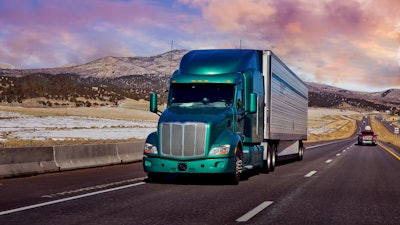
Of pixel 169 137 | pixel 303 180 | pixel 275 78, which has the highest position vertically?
pixel 275 78

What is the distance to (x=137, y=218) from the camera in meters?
7.72

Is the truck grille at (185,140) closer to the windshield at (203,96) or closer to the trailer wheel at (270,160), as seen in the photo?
the windshield at (203,96)

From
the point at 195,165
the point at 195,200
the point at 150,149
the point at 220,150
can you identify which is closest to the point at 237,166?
the point at 220,150

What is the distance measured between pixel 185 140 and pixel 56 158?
220 inches

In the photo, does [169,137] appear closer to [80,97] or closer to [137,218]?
[137,218]

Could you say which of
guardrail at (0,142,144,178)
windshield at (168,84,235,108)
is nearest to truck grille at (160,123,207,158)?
windshield at (168,84,235,108)

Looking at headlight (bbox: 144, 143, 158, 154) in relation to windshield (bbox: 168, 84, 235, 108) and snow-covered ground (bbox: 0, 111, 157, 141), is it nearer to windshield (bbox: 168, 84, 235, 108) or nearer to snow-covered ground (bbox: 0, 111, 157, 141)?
windshield (bbox: 168, 84, 235, 108)

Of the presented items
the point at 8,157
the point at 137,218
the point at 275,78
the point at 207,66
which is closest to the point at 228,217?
the point at 137,218

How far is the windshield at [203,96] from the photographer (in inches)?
521

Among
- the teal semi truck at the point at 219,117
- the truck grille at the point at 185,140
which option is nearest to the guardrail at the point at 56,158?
the teal semi truck at the point at 219,117

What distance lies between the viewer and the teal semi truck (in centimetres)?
1202

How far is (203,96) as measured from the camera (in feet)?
43.7

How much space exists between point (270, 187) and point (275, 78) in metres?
5.73

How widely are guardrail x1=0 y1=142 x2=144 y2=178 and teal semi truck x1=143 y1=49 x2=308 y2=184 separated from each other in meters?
3.39
